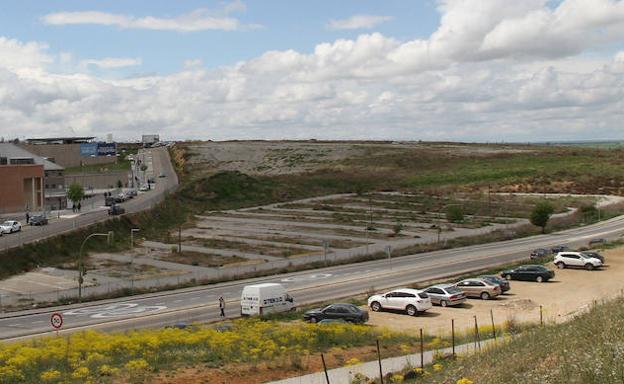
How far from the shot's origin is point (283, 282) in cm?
5641

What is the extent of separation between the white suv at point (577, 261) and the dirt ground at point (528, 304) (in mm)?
966

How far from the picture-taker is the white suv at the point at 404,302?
4138 centimetres

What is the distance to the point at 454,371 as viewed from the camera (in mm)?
17625

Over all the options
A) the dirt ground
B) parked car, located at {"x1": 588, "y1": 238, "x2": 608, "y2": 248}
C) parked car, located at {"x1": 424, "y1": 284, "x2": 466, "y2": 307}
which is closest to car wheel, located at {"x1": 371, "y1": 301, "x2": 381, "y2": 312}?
the dirt ground

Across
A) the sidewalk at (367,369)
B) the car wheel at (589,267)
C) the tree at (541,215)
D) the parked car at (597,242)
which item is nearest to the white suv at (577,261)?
the car wheel at (589,267)

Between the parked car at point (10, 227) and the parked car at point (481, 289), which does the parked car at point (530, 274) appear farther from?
the parked car at point (10, 227)

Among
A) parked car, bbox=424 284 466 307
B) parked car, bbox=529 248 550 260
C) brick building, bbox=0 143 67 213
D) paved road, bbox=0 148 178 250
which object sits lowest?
parked car, bbox=529 248 550 260

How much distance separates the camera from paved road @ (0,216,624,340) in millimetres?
41812

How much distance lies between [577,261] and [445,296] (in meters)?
20.5

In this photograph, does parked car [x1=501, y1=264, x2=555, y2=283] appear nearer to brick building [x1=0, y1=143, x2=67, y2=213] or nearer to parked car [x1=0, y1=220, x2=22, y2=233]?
parked car [x1=0, y1=220, x2=22, y2=233]

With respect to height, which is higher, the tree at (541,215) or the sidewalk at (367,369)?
the sidewalk at (367,369)

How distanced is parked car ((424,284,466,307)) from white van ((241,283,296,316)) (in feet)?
29.9

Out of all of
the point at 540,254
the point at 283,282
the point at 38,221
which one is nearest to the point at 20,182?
the point at 38,221

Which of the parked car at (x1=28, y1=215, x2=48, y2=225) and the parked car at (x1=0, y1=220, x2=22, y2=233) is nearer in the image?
the parked car at (x1=0, y1=220, x2=22, y2=233)
